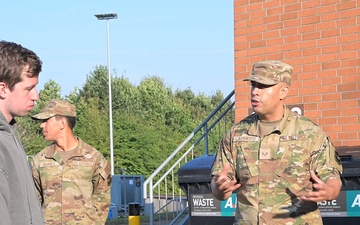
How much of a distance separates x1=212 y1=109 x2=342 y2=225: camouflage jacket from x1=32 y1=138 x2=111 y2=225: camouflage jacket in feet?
5.91

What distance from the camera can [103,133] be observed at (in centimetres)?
3962

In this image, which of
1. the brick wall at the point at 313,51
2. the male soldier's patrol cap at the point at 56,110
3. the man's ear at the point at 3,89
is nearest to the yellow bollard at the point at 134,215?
the brick wall at the point at 313,51

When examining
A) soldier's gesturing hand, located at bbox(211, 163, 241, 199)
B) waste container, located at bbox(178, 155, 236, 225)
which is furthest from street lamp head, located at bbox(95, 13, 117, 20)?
soldier's gesturing hand, located at bbox(211, 163, 241, 199)

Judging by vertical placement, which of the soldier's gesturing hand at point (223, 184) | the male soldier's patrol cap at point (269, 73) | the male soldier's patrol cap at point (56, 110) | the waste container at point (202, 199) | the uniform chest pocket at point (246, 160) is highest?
the male soldier's patrol cap at point (269, 73)

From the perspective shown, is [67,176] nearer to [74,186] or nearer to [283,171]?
[74,186]

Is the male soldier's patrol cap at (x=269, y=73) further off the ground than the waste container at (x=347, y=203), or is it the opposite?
the male soldier's patrol cap at (x=269, y=73)

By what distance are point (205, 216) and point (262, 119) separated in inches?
81.9

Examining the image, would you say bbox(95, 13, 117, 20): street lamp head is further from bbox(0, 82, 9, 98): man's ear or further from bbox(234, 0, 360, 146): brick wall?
bbox(0, 82, 9, 98): man's ear

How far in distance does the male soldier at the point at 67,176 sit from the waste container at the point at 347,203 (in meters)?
1.78

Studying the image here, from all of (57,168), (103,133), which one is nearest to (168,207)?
(57,168)

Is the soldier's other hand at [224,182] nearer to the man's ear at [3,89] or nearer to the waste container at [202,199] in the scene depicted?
the man's ear at [3,89]

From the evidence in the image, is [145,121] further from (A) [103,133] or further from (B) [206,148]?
A: (B) [206,148]

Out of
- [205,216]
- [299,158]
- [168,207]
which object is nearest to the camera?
[299,158]

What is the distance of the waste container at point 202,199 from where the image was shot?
652 centimetres
